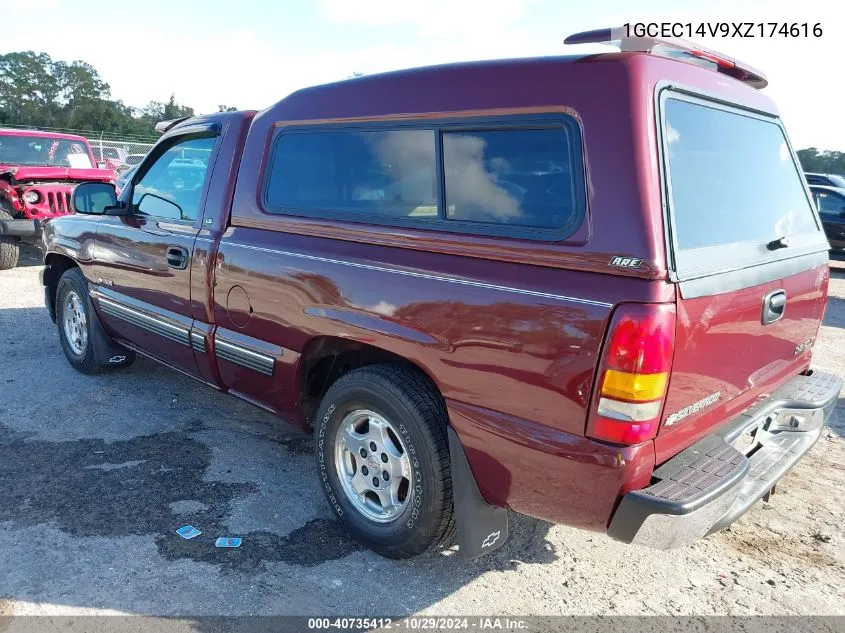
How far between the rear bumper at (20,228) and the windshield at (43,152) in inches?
54.5

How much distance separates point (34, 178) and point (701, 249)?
1066 cm

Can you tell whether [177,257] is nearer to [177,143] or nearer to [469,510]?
[177,143]

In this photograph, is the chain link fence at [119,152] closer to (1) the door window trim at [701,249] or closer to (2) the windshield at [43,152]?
(2) the windshield at [43,152]

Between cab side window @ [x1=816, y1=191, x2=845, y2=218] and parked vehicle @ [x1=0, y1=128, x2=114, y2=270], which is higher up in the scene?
parked vehicle @ [x1=0, y1=128, x2=114, y2=270]

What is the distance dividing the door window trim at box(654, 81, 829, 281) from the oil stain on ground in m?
1.91

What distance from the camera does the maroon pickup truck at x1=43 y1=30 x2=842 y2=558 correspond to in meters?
2.12

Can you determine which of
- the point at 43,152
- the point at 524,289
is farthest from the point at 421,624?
the point at 43,152

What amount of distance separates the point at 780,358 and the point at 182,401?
3.79m

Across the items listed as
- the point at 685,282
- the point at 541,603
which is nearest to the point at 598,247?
the point at 685,282

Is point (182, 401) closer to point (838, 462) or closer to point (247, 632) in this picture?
point (247, 632)

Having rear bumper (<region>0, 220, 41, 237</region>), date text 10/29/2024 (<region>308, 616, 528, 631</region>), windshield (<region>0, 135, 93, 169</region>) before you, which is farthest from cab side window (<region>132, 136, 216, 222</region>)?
windshield (<region>0, 135, 93, 169</region>)

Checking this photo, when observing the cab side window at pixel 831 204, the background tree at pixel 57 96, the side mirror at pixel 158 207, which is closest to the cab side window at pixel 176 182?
the side mirror at pixel 158 207

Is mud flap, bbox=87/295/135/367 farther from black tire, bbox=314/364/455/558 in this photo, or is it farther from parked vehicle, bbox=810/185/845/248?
parked vehicle, bbox=810/185/845/248

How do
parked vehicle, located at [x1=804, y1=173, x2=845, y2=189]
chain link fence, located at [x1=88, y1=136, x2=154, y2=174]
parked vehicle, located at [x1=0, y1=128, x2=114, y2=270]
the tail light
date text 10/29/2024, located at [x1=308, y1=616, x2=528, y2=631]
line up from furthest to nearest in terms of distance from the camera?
chain link fence, located at [x1=88, y1=136, x2=154, y2=174] → parked vehicle, located at [x1=804, y1=173, x2=845, y2=189] → parked vehicle, located at [x1=0, y1=128, x2=114, y2=270] → date text 10/29/2024, located at [x1=308, y1=616, x2=528, y2=631] → the tail light
